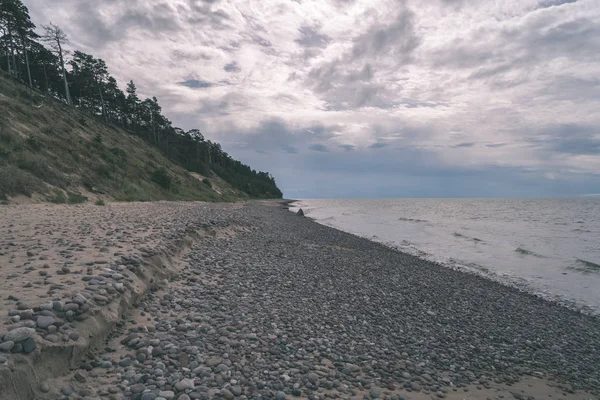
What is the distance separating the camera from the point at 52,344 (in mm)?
4637

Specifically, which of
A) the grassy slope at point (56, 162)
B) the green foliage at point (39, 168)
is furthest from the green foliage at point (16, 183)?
the green foliage at point (39, 168)

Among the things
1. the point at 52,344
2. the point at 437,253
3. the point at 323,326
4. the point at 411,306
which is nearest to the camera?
the point at 52,344

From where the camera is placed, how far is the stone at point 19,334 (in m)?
4.32

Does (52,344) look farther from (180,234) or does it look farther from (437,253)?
(437,253)

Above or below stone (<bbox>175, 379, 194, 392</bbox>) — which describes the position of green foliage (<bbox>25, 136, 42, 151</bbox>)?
above

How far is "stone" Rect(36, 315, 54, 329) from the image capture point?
4844mm

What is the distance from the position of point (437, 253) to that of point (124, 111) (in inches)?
2976

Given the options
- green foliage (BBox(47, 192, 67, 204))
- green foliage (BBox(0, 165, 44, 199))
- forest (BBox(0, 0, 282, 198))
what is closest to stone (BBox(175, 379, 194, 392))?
green foliage (BBox(0, 165, 44, 199))

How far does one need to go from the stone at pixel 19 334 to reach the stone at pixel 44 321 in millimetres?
311

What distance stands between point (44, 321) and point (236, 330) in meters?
3.77

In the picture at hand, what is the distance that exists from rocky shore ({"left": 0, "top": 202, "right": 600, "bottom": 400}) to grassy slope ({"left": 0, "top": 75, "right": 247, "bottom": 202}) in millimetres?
6037

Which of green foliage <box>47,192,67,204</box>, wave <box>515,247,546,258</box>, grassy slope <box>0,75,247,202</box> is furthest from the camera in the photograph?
wave <box>515,247,546,258</box>

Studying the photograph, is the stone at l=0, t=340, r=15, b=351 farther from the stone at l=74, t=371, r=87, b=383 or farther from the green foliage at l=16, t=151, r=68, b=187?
the green foliage at l=16, t=151, r=68, b=187

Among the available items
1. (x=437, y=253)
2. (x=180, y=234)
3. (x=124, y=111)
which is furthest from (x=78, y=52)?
(x=437, y=253)
